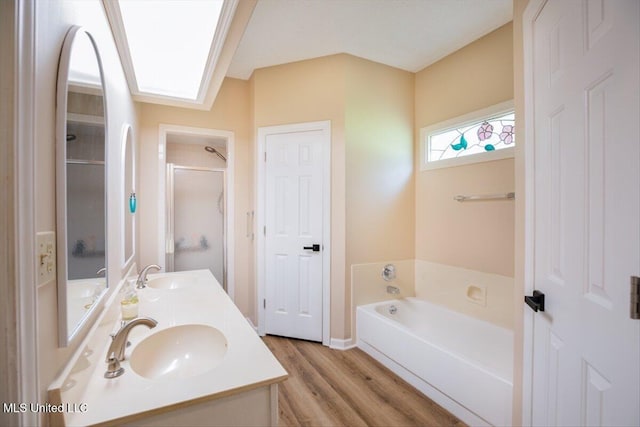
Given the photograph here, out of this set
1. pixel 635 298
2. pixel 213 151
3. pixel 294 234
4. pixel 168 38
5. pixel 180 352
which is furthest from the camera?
pixel 213 151

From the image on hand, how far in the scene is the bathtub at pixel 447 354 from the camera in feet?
5.35

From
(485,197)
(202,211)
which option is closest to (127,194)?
(202,211)

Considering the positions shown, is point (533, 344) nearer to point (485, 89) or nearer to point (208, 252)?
point (485, 89)

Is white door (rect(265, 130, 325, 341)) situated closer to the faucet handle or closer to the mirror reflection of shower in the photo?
the mirror reflection of shower

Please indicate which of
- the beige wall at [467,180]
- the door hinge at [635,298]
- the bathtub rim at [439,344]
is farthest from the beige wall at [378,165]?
the door hinge at [635,298]

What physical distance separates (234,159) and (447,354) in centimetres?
267

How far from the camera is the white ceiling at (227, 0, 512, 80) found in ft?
6.88

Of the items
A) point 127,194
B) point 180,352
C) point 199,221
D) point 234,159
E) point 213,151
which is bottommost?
point 180,352

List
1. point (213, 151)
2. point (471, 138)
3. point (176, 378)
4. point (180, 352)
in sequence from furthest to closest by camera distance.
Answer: point (213, 151) → point (471, 138) → point (180, 352) → point (176, 378)

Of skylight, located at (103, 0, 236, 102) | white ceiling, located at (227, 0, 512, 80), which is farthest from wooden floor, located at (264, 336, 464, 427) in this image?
white ceiling, located at (227, 0, 512, 80)

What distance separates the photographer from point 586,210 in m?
0.83

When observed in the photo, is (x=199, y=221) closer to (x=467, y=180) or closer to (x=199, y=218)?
(x=199, y=218)

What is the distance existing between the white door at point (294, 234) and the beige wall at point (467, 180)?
1128 millimetres

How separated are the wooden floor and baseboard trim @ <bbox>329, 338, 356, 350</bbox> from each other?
76mm
